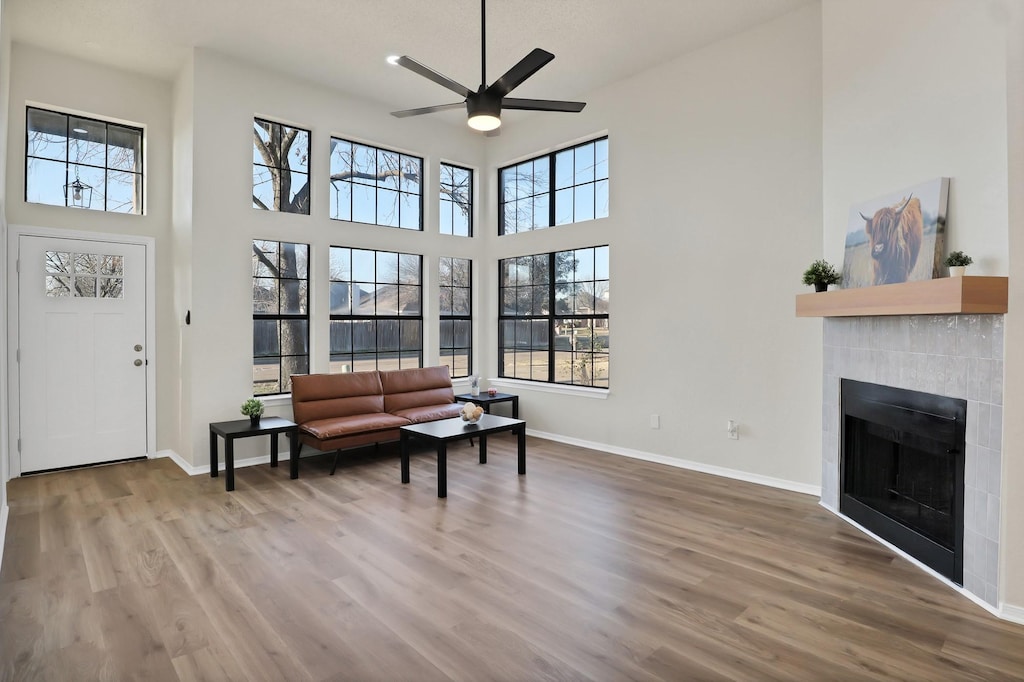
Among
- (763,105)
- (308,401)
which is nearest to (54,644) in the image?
(308,401)

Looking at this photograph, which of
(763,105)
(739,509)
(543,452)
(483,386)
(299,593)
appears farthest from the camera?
(483,386)

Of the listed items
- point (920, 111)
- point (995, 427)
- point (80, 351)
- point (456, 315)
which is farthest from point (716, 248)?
point (80, 351)

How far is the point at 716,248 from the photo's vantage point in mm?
4727

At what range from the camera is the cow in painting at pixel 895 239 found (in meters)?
2.96

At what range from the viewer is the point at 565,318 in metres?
6.10

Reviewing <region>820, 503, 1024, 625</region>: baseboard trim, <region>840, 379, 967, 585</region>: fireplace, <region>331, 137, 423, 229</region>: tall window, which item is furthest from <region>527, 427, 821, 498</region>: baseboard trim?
Answer: <region>331, 137, 423, 229</region>: tall window

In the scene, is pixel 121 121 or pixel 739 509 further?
pixel 121 121

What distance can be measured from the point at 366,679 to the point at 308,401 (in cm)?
356

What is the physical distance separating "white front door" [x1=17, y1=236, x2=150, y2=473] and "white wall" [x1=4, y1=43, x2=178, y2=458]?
0.16 metres

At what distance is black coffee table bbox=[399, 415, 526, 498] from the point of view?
4.14 meters

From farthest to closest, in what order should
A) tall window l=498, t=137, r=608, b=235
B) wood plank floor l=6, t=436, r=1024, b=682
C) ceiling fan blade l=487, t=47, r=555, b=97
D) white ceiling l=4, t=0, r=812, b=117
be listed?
tall window l=498, t=137, r=608, b=235 → white ceiling l=4, t=0, r=812, b=117 → ceiling fan blade l=487, t=47, r=555, b=97 → wood plank floor l=6, t=436, r=1024, b=682

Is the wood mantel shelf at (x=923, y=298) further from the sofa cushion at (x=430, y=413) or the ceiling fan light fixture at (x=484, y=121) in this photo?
the sofa cushion at (x=430, y=413)

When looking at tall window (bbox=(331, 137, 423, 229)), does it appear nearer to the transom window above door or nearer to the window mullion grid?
the window mullion grid

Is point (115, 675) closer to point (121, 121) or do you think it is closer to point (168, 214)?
Result: point (168, 214)
